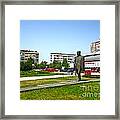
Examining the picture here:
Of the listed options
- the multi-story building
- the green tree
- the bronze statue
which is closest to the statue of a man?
the bronze statue

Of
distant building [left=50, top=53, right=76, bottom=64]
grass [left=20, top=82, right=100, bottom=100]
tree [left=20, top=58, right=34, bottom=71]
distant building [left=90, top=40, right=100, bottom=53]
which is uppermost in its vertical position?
distant building [left=90, top=40, right=100, bottom=53]

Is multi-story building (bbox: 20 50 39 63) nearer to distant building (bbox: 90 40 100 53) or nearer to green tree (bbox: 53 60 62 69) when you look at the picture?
green tree (bbox: 53 60 62 69)

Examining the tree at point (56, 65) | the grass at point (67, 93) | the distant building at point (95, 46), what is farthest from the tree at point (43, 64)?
the distant building at point (95, 46)

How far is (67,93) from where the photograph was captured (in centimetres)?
208

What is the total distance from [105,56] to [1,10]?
728 millimetres

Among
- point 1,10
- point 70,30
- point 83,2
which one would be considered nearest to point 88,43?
point 70,30

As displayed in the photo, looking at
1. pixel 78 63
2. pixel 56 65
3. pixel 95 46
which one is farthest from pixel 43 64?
pixel 95 46

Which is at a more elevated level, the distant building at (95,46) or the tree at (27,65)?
the distant building at (95,46)

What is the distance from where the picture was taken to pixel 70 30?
206cm

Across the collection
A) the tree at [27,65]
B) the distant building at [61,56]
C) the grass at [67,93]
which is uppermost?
the distant building at [61,56]

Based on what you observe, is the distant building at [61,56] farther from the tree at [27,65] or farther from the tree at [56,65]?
the tree at [27,65]

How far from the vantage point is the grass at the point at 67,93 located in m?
2.06

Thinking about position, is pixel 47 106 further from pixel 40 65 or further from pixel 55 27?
pixel 55 27

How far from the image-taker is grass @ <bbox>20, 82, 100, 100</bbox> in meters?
2.06
